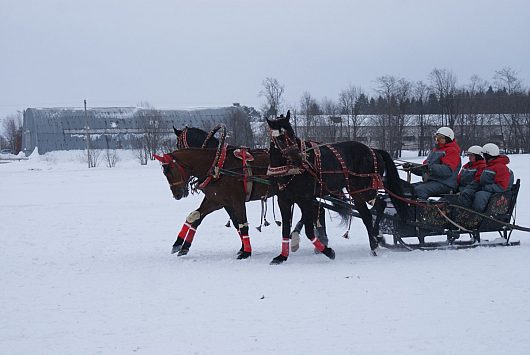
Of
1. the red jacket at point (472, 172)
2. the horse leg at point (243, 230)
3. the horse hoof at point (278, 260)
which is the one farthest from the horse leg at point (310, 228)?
the red jacket at point (472, 172)

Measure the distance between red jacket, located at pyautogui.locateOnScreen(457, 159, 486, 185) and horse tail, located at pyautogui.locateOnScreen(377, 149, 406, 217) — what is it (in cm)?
119

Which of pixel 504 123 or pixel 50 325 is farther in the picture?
pixel 504 123

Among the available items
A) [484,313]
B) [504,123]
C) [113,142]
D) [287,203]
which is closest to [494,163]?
[287,203]

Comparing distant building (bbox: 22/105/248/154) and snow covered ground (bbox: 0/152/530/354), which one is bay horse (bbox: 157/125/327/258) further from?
distant building (bbox: 22/105/248/154)

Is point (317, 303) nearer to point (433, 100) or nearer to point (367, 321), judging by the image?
point (367, 321)

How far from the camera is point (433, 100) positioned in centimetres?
6406

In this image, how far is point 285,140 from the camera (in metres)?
9.05

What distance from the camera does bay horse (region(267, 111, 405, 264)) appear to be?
9.01 metres

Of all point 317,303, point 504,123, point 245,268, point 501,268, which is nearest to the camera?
point 317,303

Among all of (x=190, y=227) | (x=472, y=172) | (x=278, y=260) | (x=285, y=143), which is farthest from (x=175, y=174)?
(x=472, y=172)

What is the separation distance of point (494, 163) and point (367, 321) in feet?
16.1

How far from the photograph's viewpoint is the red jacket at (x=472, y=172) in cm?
1005

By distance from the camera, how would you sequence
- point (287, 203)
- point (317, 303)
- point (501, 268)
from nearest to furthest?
point (317, 303) < point (501, 268) < point (287, 203)

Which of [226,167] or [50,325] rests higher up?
[226,167]
